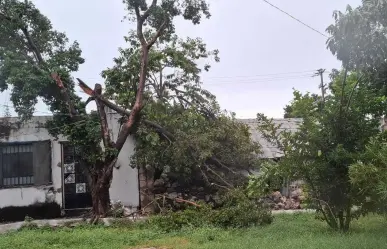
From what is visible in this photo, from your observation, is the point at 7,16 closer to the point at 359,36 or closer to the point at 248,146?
the point at 248,146

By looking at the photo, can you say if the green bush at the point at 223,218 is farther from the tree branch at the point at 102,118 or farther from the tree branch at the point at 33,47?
the tree branch at the point at 33,47

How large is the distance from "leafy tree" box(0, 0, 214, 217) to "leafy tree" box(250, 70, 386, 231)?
17.4 feet

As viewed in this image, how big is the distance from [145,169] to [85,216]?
8.25 ft

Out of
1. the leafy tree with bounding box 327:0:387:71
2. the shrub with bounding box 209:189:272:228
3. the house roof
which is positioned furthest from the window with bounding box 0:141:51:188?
the leafy tree with bounding box 327:0:387:71

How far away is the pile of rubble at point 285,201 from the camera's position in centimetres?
1541

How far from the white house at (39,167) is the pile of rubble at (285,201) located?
4.41 m

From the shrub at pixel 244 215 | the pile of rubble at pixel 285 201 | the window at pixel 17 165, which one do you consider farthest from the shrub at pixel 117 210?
the pile of rubble at pixel 285 201

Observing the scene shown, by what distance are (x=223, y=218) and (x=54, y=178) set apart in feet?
20.5

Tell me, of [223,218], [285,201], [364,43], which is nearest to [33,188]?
[223,218]

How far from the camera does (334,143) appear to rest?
9.71 metres

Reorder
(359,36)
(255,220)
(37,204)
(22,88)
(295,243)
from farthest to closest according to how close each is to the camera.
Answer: (37,204), (22,88), (255,220), (295,243), (359,36)

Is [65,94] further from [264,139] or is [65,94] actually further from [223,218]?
Result: [264,139]

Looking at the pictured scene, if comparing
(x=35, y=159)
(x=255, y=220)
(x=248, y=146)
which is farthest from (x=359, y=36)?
(x=35, y=159)

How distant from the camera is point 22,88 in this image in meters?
13.0
